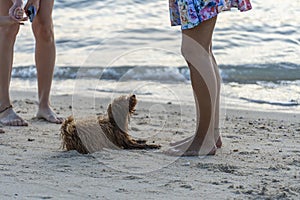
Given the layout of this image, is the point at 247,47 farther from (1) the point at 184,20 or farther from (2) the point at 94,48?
(1) the point at 184,20

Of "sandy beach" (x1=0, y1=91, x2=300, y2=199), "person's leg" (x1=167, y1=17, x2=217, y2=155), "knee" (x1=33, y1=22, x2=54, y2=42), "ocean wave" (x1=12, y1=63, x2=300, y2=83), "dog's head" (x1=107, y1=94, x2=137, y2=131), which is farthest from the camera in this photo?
"ocean wave" (x1=12, y1=63, x2=300, y2=83)

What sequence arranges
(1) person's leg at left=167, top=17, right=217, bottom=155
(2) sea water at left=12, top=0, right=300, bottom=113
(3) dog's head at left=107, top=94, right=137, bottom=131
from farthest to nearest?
(2) sea water at left=12, top=0, right=300, bottom=113
(3) dog's head at left=107, top=94, right=137, bottom=131
(1) person's leg at left=167, top=17, right=217, bottom=155

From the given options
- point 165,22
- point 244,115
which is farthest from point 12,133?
point 165,22

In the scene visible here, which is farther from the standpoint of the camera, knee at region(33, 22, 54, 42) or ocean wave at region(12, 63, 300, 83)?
ocean wave at region(12, 63, 300, 83)

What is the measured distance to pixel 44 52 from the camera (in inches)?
219

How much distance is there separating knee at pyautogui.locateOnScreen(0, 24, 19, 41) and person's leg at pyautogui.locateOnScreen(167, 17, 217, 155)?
5.47 feet

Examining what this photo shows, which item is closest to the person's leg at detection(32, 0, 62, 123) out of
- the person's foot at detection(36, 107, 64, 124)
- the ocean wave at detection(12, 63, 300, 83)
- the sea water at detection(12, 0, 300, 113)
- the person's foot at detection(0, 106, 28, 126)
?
the person's foot at detection(36, 107, 64, 124)

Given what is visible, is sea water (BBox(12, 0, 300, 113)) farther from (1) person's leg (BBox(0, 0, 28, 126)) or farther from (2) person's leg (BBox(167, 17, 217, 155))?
(2) person's leg (BBox(167, 17, 217, 155))

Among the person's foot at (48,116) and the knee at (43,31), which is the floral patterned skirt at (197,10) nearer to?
the knee at (43,31)

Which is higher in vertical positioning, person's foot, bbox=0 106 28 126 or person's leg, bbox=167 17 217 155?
person's leg, bbox=167 17 217 155

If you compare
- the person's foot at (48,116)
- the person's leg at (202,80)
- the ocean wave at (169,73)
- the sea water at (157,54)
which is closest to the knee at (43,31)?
the person's foot at (48,116)

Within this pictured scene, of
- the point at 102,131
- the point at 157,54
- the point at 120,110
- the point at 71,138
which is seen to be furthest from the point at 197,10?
the point at 157,54

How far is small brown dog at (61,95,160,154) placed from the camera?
14.1 feet

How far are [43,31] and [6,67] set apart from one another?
1.30ft
